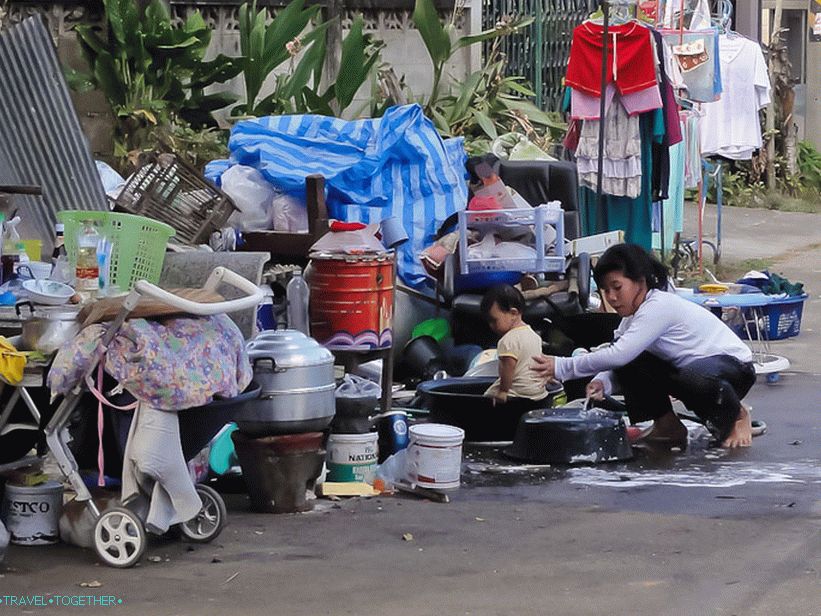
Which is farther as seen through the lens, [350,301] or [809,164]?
[809,164]

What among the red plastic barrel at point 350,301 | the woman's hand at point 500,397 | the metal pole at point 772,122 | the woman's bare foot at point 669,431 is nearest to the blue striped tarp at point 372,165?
the red plastic barrel at point 350,301

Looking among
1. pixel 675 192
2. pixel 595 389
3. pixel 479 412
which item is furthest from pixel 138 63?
pixel 595 389

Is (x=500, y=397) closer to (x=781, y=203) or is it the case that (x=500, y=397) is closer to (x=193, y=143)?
(x=193, y=143)

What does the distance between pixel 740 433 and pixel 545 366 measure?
1.10 m

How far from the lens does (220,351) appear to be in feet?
20.1

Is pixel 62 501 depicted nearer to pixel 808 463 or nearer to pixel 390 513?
pixel 390 513

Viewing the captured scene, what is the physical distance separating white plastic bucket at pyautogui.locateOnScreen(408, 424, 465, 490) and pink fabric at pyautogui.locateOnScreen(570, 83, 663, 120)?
4904mm

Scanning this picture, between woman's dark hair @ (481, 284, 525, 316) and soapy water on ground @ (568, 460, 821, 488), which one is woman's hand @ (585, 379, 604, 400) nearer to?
woman's dark hair @ (481, 284, 525, 316)

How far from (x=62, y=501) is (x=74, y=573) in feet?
1.86

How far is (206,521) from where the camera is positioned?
6.38 metres

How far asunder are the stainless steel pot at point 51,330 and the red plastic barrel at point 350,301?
7.63 feet

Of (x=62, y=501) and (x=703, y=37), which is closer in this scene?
(x=62, y=501)

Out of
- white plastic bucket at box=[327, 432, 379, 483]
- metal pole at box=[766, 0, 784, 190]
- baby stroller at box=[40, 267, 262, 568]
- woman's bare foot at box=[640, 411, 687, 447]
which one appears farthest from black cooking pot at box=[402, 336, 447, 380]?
metal pole at box=[766, 0, 784, 190]

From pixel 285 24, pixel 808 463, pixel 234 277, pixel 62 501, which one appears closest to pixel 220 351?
pixel 234 277
